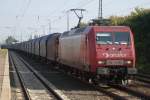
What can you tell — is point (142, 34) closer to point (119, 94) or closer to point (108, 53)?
point (108, 53)

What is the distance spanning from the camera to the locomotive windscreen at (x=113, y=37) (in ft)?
66.7

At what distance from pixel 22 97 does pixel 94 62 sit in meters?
3.48

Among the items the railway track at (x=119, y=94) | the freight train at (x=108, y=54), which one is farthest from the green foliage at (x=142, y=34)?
the railway track at (x=119, y=94)

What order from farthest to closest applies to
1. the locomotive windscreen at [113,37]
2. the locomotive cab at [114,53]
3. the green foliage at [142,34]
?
the green foliage at [142,34], the locomotive windscreen at [113,37], the locomotive cab at [114,53]

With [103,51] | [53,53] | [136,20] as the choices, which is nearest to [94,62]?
[103,51]

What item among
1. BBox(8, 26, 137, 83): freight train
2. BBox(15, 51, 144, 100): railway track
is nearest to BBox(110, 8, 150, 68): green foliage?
BBox(8, 26, 137, 83): freight train

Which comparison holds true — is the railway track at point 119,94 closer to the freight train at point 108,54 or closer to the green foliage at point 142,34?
the freight train at point 108,54

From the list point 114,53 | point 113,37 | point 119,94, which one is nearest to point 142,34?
point 113,37

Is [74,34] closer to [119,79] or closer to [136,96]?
[119,79]

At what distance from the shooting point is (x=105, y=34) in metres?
20.5

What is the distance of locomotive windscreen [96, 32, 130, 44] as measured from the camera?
66.7 ft

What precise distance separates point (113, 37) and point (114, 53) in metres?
0.87

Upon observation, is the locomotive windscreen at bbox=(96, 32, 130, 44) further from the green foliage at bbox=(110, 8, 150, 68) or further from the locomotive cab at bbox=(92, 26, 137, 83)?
the green foliage at bbox=(110, 8, 150, 68)

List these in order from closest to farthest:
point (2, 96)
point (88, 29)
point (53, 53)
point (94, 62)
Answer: point (2, 96) < point (94, 62) < point (88, 29) < point (53, 53)
